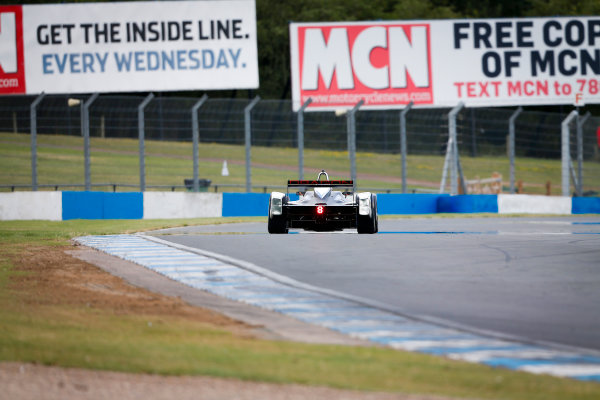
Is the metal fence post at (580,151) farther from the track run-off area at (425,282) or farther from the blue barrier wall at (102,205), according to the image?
the blue barrier wall at (102,205)

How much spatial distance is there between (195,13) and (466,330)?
22674mm

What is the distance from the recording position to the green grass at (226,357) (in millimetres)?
5734

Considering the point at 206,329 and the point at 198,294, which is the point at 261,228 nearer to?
the point at 198,294

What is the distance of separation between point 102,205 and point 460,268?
13463mm

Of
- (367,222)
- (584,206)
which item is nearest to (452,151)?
(584,206)

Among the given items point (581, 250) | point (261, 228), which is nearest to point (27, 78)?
point (261, 228)

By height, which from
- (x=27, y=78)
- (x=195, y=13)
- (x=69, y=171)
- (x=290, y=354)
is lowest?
(x=290, y=354)

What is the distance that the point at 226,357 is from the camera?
256 inches

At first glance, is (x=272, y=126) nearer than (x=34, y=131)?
No

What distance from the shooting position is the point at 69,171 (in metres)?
31.4

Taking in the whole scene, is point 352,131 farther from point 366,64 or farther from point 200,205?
point 366,64

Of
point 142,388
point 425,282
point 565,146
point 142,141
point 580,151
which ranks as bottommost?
point 142,388

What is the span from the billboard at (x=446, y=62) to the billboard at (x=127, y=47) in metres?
1.90

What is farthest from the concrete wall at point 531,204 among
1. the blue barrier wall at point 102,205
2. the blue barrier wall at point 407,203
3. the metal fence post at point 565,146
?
the blue barrier wall at point 102,205
